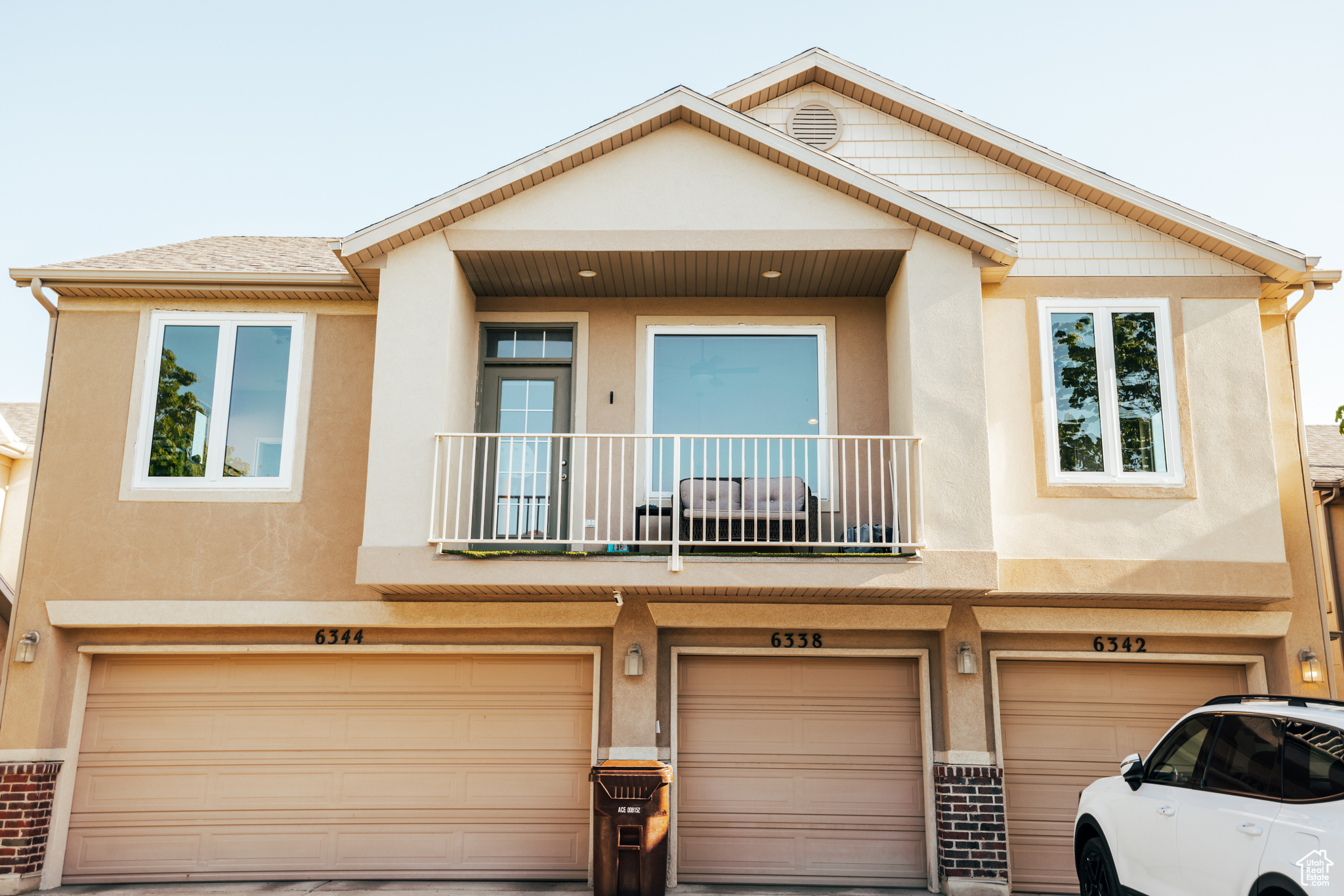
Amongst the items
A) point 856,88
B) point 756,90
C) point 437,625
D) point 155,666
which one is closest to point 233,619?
point 155,666

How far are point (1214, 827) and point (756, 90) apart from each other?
26.9 ft

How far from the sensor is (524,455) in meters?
9.80

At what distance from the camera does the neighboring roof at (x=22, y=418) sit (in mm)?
15602

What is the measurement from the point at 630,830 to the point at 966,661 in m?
3.29

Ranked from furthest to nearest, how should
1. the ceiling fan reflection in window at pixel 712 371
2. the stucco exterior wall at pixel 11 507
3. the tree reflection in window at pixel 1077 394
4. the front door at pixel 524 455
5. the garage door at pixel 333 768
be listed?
the stucco exterior wall at pixel 11 507
the ceiling fan reflection in window at pixel 712 371
the front door at pixel 524 455
the tree reflection in window at pixel 1077 394
the garage door at pixel 333 768

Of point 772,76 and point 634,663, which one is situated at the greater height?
point 772,76

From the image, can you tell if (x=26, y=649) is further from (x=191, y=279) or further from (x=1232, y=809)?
(x=1232, y=809)

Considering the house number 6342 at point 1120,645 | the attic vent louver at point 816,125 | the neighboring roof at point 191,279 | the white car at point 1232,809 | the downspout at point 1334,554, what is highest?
the attic vent louver at point 816,125

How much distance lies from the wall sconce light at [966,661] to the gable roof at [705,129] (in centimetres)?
346

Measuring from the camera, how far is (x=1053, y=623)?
30.0ft

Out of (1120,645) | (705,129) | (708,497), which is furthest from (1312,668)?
(705,129)

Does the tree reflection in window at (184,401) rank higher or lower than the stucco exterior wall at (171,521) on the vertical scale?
higher

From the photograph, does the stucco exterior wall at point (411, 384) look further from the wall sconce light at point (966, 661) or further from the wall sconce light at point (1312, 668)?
the wall sconce light at point (1312, 668)

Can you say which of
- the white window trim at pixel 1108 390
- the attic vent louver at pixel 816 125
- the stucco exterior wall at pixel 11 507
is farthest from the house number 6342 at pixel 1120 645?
the stucco exterior wall at pixel 11 507
